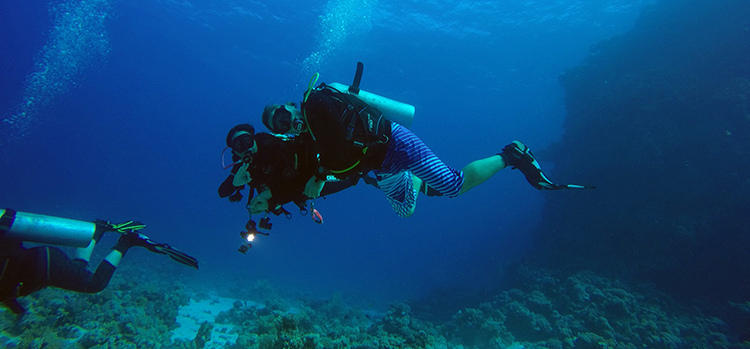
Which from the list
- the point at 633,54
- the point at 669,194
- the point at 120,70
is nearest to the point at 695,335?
the point at 669,194

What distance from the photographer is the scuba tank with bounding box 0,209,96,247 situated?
3.60m

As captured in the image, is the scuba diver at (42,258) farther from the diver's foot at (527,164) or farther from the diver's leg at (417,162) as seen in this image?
the diver's foot at (527,164)

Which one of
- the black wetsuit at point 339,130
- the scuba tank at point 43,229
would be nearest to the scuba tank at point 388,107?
the black wetsuit at point 339,130

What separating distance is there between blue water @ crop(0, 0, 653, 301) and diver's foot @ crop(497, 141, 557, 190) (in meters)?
15.3

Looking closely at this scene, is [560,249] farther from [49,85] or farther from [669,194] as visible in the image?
[49,85]

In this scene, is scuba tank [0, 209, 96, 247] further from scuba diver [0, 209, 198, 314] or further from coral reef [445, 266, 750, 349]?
coral reef [445, 266, 750, 349]

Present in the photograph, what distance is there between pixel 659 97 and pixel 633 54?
6.07 metres

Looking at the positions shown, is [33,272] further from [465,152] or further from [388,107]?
[465,152]

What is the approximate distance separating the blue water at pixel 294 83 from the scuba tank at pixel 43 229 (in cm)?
1654

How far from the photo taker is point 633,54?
1894cm

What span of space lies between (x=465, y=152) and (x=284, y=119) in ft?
206

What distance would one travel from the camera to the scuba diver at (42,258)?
366 centimetres

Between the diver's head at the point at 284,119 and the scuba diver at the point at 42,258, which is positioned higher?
the diver's head at the point at 284,119

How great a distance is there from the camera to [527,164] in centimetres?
358
